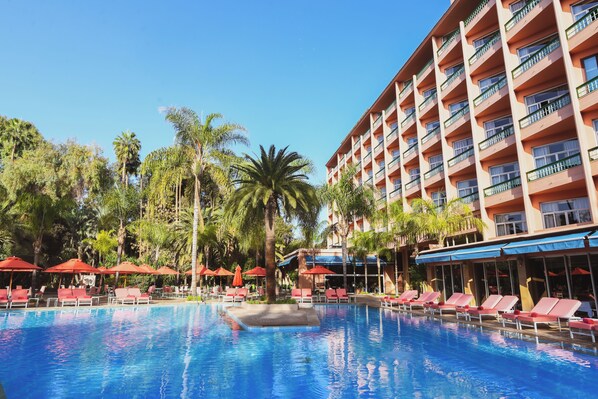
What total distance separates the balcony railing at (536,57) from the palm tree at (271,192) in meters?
13.4

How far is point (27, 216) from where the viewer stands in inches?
1222

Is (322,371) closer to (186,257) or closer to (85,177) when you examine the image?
(186,257)

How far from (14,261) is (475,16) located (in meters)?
33.7

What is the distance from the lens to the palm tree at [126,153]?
5091 centimetres

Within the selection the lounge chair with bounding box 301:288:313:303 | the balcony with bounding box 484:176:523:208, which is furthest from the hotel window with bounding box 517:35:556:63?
the lounge chair with bounding box 301:288:313:303

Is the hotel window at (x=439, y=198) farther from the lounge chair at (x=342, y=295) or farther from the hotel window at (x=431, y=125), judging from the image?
the lounge chair at (x=342, y=295)

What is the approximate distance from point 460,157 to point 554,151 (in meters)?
6.87

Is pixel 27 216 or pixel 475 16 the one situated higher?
pixel 475 16

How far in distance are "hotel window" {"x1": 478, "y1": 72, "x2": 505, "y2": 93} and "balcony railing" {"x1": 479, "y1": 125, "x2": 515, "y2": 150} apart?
3375 millimetres

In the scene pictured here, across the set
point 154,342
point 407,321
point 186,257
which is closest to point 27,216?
point 186,257

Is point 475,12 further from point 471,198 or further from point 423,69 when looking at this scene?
point 471,198

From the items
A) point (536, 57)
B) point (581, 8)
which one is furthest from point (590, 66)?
point (581, 8)

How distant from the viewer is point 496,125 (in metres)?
24.5

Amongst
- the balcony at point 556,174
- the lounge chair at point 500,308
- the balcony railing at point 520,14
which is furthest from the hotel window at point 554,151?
the lounge chair at point 500,308
